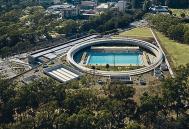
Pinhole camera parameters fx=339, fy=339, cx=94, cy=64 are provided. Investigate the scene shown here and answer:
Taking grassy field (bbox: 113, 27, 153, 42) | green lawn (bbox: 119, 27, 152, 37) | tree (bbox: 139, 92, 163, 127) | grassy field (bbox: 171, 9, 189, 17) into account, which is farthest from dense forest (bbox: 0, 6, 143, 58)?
tree (bbox: 139, 92, 163, 127)

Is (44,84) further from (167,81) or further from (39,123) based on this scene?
(167,81)

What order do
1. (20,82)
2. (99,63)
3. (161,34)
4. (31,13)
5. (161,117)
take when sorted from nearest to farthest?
(161,117), (20,82), (99,63), (161,34), (31,13)

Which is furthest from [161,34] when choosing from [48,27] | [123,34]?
[48,27]

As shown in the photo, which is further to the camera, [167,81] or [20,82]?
[20,82]

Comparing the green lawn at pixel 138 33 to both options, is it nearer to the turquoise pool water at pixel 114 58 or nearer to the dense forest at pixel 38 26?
the dense forest at pixel 38 26

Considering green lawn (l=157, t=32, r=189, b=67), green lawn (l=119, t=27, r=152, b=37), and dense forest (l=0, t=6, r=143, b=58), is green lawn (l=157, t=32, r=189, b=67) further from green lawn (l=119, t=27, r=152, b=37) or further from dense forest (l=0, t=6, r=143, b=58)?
dense forest (l=0, t=6, r=143, b=58)
